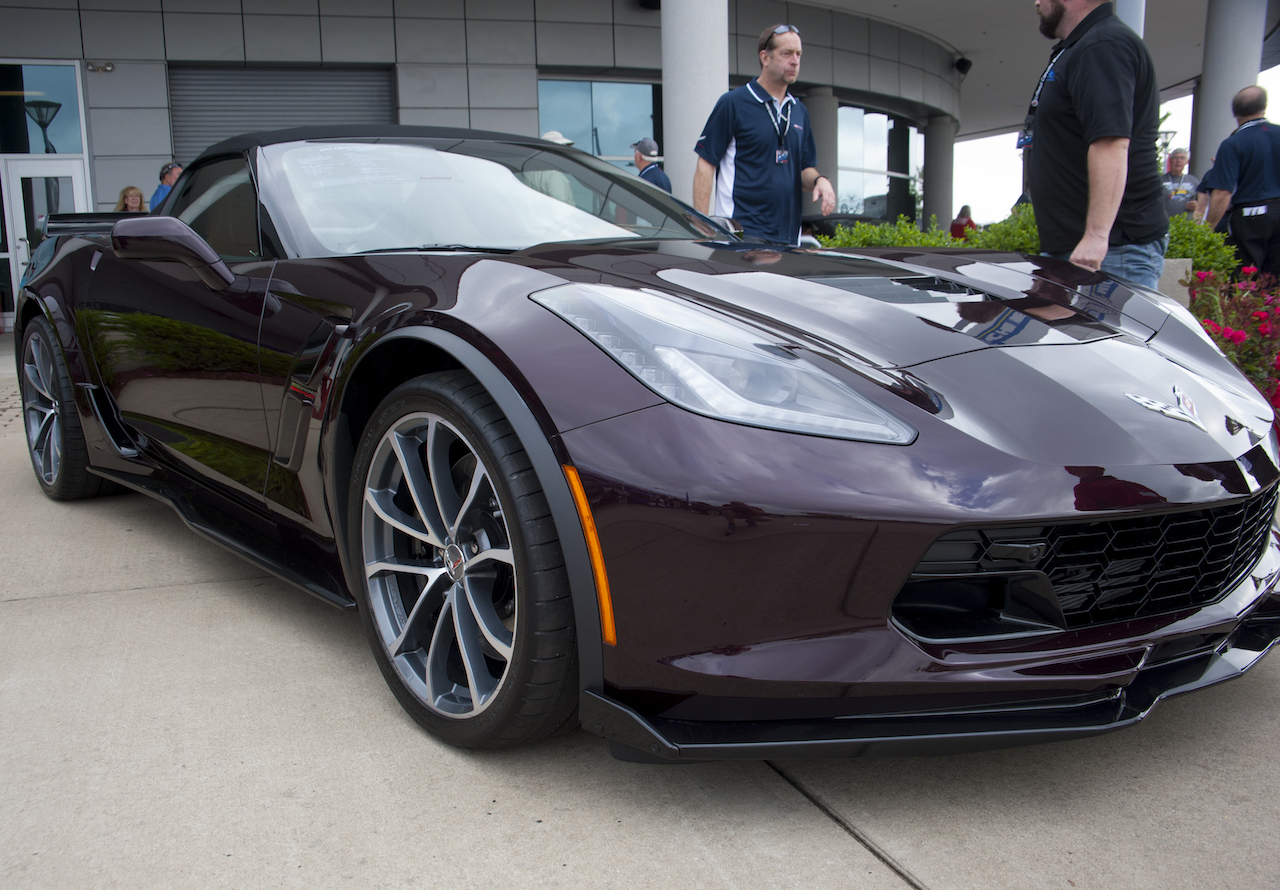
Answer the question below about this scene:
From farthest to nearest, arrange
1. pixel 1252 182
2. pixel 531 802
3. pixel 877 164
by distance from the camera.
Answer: pixel 877 164 → pixel 1252 182 → pixel 531 802

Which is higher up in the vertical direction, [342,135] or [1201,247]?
[342,135]

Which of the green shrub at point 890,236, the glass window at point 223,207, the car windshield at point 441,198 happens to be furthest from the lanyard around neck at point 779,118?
the glass window at point 223,207

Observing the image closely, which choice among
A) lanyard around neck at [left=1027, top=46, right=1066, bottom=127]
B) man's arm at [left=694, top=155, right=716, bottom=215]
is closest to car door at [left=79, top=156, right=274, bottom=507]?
man's arm at [left=694, top=155, right=716, bottom=215]

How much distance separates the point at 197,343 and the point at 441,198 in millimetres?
715

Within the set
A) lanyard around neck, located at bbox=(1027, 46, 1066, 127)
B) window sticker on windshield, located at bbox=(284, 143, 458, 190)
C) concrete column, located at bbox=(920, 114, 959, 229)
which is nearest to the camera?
window sticker on windshield, located at bbox=(284, 143, 458, 190)

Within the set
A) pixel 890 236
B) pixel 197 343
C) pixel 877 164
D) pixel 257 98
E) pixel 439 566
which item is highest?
pixel 257 98

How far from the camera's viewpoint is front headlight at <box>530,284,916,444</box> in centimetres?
146

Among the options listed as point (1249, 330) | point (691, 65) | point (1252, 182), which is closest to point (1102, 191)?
point (1249, 330)

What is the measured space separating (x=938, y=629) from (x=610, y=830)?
608 millimetres

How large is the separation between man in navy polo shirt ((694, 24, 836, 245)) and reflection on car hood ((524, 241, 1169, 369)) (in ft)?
8.14

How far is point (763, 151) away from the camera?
480 cm

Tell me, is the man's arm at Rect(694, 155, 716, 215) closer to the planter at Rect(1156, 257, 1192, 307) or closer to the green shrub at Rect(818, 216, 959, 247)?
the green shrub at Rect(818, 216, 959, 247)

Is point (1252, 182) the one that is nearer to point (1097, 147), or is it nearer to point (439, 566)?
point (1097, 147)

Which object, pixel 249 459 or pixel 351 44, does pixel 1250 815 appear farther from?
pixel 351 44
